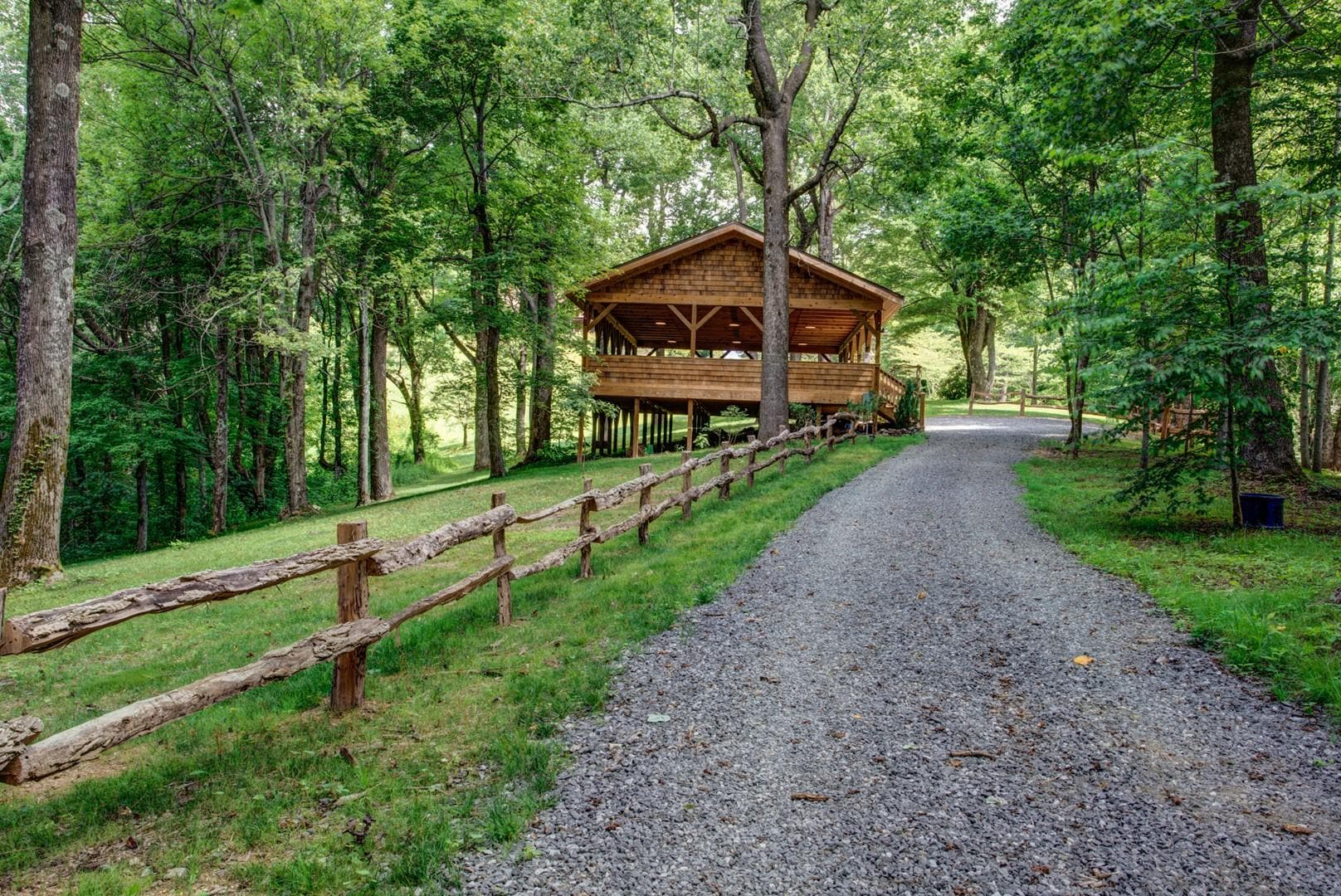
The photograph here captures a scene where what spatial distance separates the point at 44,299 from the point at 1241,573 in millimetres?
14529

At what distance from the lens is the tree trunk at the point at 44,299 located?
9289 mm

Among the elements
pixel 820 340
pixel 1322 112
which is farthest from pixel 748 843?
pixel 820 340

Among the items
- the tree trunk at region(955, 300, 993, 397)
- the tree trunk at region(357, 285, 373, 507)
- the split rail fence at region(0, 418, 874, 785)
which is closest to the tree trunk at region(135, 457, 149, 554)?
the tree trunk at region(357, 285, 373, 507)

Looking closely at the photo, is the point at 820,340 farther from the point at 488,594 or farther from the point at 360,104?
the point at 488,594

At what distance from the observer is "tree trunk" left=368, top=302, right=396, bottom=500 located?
70.4ft

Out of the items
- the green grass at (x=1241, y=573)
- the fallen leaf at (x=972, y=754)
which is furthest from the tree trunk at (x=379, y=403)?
the fallen leaf at (x=972, y=754)

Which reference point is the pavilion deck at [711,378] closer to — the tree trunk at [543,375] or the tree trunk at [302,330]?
the tree trunk at [543,375]

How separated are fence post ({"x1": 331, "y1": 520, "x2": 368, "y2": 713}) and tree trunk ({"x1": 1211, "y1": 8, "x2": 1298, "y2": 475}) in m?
8.57

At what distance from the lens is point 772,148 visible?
60.3ft

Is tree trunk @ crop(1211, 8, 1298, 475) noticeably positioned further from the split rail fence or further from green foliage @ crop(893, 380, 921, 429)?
green foliage @ crop(893, 380, 921, 429)

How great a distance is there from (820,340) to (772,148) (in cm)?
1399

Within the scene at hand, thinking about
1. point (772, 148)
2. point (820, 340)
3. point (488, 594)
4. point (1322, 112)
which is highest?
point (772, 148)

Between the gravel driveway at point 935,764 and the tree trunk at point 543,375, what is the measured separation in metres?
15.0

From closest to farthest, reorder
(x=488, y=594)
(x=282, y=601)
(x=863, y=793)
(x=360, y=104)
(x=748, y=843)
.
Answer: (x=748, y=843) → (x=863, y=793) → (x=488, y=594) → (x=282, y=601) → (x=360, y=104)
